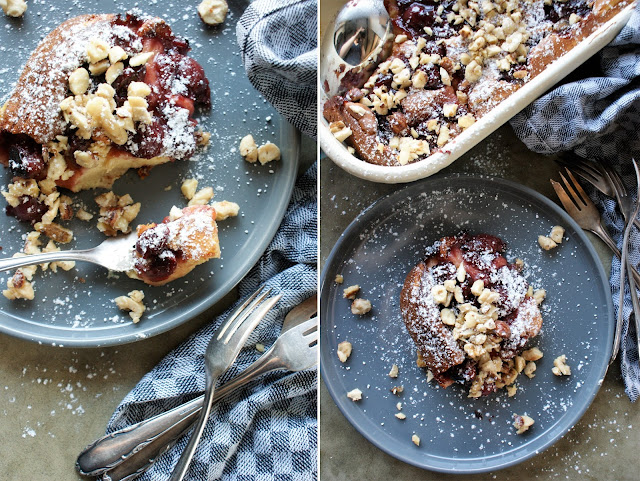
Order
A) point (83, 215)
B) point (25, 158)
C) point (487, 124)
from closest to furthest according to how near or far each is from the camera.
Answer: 1. point (487, 124)
2. point (25, 158)
3. point (83, 215)

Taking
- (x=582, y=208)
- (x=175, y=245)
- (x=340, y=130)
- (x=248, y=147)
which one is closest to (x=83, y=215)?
(x=175, y=245)

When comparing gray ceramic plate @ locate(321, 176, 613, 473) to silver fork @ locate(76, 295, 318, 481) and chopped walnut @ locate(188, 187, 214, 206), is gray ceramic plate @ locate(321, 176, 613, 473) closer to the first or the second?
silver fork @ locate(76, 295, 318, 481)

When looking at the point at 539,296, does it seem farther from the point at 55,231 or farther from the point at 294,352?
the point at 55,231

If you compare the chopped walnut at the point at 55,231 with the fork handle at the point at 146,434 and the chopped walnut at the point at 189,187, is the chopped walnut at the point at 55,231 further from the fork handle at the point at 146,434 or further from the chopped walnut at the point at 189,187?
the fork handle at the point at 146,434

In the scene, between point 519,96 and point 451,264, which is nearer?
point 519,96

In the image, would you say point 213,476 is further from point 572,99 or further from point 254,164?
point 572,99

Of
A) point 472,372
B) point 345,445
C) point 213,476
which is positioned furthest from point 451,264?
point 213,476
